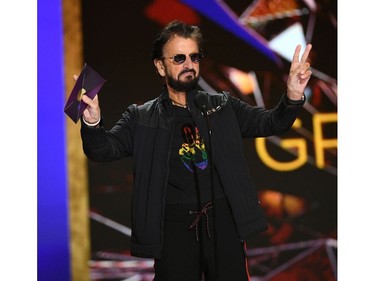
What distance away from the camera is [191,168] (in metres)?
2.09

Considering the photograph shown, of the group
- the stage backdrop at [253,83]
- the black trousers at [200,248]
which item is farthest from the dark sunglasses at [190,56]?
the stage backdrop at [253,83]

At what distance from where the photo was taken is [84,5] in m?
3.45

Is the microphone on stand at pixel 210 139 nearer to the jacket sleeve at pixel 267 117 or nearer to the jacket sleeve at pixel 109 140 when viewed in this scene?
the jacket sleeve at pixel 267 117

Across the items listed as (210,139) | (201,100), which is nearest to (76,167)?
(201,100)

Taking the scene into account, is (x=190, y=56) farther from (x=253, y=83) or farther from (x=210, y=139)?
(x=253, y=83)

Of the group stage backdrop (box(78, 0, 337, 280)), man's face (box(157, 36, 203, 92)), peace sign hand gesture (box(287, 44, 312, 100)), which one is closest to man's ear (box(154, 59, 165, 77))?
man's face (box(157, 36, 203, 92))

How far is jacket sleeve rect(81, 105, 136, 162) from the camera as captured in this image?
6.66 feet

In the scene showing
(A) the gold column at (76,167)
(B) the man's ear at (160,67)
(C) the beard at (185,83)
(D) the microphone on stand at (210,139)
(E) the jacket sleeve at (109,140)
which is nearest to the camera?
(D) the microphone on stand at (210,139)

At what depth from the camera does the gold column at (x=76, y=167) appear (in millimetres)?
3430

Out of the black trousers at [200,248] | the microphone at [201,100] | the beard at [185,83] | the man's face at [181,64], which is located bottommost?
the black trousers at [200,248]

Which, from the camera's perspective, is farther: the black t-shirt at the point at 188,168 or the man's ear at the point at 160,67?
the man's ear at the point at 160,67

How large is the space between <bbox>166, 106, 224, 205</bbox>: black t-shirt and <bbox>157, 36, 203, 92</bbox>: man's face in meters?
0.15
